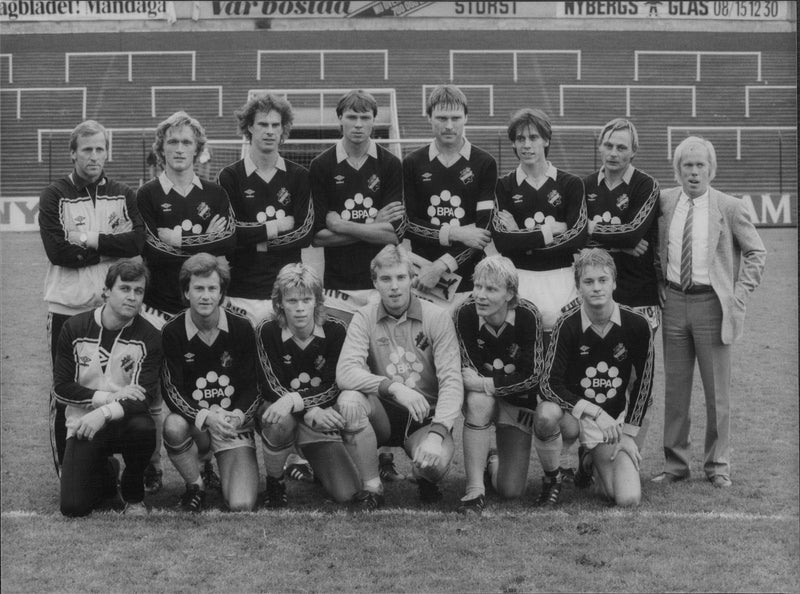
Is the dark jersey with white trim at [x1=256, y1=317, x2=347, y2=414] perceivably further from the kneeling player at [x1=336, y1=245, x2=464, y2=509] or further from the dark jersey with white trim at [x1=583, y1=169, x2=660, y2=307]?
the dark jersey with white trim at [x1=583, y1=169, x2=660, y2=307]

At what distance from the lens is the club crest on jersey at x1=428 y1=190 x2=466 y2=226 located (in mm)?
5801

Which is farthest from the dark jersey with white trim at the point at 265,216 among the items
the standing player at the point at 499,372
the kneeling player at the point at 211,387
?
the standing player at the point at 499,372

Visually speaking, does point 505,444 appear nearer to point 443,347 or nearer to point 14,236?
point 443,347

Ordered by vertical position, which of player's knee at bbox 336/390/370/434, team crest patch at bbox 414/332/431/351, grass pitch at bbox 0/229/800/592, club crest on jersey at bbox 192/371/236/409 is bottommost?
grass pitch at bbox 0/229/800/592

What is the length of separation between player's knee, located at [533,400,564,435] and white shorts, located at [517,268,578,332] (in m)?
0.56

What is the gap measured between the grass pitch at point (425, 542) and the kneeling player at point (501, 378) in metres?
0.19

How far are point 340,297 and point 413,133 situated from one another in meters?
20.6

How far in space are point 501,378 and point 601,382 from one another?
0.54 metres

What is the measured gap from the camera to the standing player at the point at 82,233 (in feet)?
17.8

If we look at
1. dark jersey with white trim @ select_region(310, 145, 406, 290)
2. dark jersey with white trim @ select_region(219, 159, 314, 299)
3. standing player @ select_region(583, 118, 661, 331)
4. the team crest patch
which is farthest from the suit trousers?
dark jersey with white trim @ select_region(219, 159, 314, 299)

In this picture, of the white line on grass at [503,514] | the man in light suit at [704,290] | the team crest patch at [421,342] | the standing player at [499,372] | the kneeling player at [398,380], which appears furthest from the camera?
the man in light suit at [704,290]

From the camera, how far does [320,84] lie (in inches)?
1120

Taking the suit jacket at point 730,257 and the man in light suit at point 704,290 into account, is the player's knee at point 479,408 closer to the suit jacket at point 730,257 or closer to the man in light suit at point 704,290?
the man in light suit at point 704,290

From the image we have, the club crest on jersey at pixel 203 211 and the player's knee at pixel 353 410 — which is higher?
the club crest on jersey at pixel 203 211
